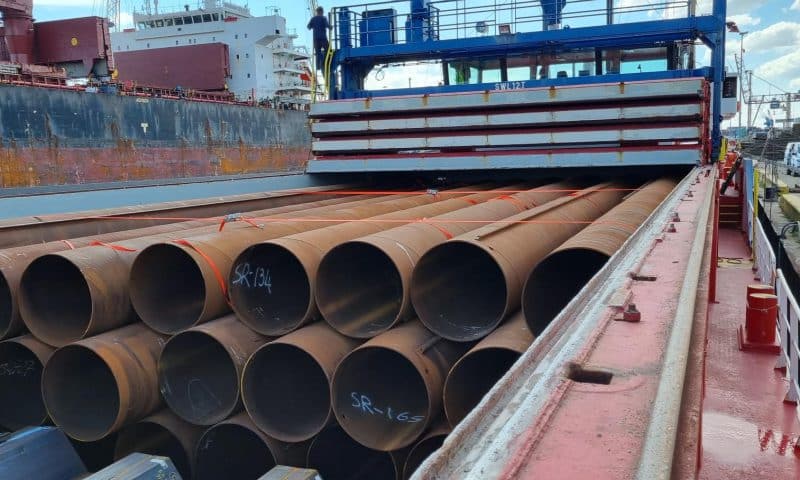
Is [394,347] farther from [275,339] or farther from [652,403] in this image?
[652,403]

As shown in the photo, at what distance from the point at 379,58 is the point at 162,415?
7.16 meters

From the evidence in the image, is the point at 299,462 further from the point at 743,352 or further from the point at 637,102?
the point at 637,102

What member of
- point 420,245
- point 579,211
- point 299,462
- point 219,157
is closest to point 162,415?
point 299,462

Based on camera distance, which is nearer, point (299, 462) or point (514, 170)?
point (299, 462)

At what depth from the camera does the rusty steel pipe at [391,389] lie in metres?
3.42

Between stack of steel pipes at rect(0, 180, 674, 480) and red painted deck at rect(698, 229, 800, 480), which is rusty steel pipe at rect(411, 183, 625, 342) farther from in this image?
red painted deck at rect(698, 229, 800, 480)

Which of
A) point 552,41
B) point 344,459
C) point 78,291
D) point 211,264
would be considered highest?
point 552,41

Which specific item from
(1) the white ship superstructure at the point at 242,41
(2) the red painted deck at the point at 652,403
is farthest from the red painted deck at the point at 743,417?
(1) the white ship superstructure at the point at 242,41

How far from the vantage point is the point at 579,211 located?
549 cm

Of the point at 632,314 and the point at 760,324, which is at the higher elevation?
the point at 632,314

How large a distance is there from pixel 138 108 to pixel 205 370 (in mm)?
25406

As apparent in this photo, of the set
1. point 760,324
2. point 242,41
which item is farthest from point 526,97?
Answer: point 242,41

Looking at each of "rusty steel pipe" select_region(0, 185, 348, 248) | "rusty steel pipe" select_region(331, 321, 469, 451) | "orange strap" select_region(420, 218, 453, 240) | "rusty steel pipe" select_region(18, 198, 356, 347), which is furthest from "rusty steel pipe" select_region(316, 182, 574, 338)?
"rusty steel pipe" select_region(0, 185, 348, 248)

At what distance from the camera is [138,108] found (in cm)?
2656
